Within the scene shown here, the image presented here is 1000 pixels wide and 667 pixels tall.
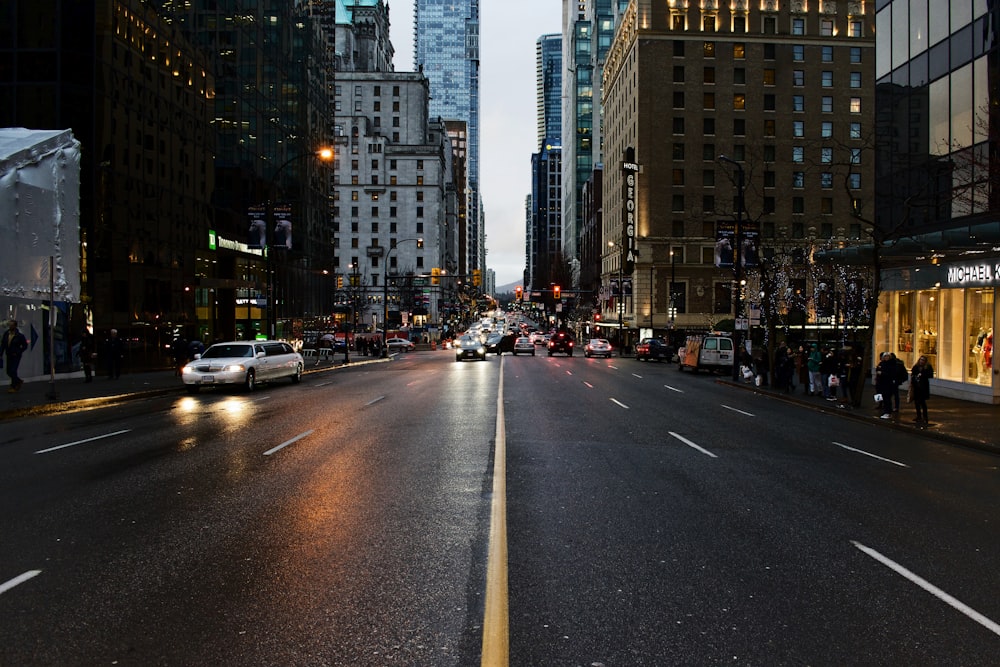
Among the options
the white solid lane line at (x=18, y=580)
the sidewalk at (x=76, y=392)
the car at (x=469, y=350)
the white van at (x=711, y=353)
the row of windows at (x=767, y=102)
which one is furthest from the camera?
the row of windows at (x=767, y=102)

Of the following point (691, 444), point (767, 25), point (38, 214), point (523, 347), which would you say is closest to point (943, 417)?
point (691, 444)

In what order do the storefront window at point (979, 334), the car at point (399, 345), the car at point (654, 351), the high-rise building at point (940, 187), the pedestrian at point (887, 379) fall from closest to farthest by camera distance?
the pedestrian at point (887, 379) < the high-rise building at point (940, 187) < the storefront window at point (979, 334) < the car at point (654, 351) < the car at point (399, 345)

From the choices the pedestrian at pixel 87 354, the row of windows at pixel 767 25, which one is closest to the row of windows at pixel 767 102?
the row of windows at pixel 767 25

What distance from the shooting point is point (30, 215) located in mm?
26453

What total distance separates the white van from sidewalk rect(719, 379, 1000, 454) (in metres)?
12.8

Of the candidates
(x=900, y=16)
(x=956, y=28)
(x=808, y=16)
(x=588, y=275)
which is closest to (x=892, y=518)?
(x=956, y=28)

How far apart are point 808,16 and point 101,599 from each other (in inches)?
3561

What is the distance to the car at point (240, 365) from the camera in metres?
25.0

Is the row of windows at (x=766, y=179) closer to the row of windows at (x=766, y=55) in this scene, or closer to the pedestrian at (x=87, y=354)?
the row of windows at (x=766, y=55)

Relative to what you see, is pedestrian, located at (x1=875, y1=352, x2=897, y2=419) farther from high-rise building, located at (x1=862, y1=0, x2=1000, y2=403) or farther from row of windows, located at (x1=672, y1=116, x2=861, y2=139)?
row of windows, located at (x1=672, y1=116, x2=861, y2=139)

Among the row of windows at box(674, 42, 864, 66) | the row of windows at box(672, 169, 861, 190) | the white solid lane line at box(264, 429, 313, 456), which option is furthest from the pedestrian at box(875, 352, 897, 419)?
the row of windows at box(674, 42, 864, 66)

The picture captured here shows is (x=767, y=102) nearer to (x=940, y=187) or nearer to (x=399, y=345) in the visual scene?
(x=399, y=345)

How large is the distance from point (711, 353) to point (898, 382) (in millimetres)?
21020

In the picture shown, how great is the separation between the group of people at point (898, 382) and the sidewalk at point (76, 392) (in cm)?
2105
